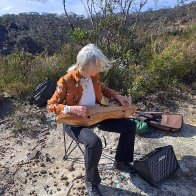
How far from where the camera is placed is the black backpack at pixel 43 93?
19.8ft

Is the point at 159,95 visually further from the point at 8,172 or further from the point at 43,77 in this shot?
the point at 8,172

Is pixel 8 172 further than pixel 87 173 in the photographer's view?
Yes

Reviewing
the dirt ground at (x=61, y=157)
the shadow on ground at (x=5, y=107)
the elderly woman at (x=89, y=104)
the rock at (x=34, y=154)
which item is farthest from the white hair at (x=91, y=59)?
the shadow on ground at (x=5, y=107)

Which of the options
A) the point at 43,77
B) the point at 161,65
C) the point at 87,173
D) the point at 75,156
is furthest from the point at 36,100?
the point at 87,173

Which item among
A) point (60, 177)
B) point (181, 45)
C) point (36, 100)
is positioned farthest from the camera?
point (181, 45)

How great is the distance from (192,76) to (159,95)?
3.23ft

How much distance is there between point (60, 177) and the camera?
432 centimetres

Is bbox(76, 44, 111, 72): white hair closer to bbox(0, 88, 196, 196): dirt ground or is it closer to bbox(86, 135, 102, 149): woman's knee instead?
bbox(86, 135, 102, 149): woman's knee

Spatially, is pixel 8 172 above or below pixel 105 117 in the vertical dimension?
below

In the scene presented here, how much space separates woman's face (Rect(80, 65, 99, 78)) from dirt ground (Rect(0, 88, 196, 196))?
1096 mm

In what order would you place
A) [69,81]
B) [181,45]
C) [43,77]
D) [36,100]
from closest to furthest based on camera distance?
[69,81]
[36,100]
[43,77]
[181,45]

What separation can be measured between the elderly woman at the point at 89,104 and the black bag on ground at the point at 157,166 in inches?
7.6

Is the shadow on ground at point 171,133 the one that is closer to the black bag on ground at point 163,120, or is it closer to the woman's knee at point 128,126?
the black bag on ground at point 163,120

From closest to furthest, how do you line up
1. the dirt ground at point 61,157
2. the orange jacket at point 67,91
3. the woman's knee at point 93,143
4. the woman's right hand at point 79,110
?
the woman's knee at point 93,143
the woman's right hand at point 79,110
the orange jacket at point 67,91
the dirt ground at point 61,157
